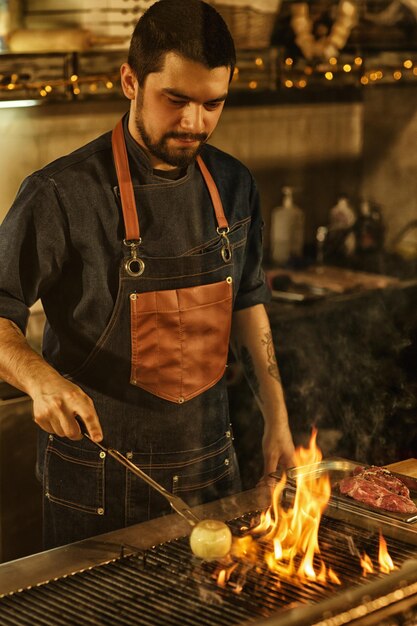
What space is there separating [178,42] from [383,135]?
10.6ft

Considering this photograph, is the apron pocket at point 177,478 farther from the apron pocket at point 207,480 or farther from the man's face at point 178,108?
the man's face at point 178,108

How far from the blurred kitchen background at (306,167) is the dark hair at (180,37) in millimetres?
1064

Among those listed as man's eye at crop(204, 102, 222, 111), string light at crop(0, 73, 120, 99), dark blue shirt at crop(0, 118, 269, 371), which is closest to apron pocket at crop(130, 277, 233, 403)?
dark blue shirt at crop(0, 118, 269, 371)

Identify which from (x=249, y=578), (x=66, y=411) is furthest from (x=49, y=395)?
(x=249, y=578)

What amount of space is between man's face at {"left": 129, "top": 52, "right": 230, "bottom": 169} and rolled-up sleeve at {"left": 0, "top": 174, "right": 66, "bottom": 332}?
0.97ft

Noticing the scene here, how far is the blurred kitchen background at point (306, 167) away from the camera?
3746 millimetres

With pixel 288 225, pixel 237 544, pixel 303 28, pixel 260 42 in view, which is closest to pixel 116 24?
pixel 260 42

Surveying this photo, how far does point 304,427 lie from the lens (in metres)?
4.51

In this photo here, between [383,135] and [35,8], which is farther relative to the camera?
[383,135]

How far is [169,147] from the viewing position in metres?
2.61

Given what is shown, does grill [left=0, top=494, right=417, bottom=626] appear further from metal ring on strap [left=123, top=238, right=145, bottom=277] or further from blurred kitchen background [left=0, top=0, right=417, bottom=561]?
blurred kitchen background [left=0, top=0, right=417, bottom=561]

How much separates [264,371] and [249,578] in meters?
1.03

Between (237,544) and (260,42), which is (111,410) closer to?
(237,544)

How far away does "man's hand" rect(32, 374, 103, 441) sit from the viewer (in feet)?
6.91
